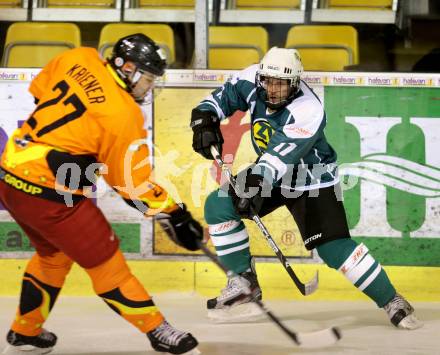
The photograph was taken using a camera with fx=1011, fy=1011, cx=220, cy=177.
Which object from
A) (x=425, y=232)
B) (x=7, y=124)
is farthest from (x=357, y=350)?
(x=7, y=124)

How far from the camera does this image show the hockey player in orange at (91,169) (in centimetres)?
331

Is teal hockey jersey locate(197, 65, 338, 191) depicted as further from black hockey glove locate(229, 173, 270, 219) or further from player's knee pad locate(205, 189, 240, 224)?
player's knee pad locate(205, 189, 240, 224)

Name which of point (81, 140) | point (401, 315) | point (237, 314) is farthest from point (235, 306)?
point (81, 140)

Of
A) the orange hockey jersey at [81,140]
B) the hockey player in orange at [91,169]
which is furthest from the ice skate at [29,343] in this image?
the orange hockey jersey at [81,140]

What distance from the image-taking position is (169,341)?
347 cm

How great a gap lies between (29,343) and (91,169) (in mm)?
683

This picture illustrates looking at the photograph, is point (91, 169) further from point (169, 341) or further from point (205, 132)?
point (205, 132)

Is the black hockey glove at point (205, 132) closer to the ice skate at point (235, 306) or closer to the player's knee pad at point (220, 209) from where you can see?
the player's knee pad at point (220, 209)

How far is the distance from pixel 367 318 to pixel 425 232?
0.60 metres

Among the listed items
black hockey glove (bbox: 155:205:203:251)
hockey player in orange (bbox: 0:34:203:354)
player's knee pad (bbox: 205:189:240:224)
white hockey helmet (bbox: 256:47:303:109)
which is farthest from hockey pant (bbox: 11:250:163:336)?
white hockey helmet (bbox: 256:47:303:109)

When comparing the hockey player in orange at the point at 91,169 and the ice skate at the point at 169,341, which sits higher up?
the hockey player in orange at the point at 91,169

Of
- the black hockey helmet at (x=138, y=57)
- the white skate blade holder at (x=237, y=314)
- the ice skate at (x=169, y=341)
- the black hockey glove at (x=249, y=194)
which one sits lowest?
the white skate blade holder at (x=237, y=314)

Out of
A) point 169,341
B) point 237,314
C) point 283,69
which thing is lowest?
point 237,314

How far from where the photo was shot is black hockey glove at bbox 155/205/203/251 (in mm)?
3432
